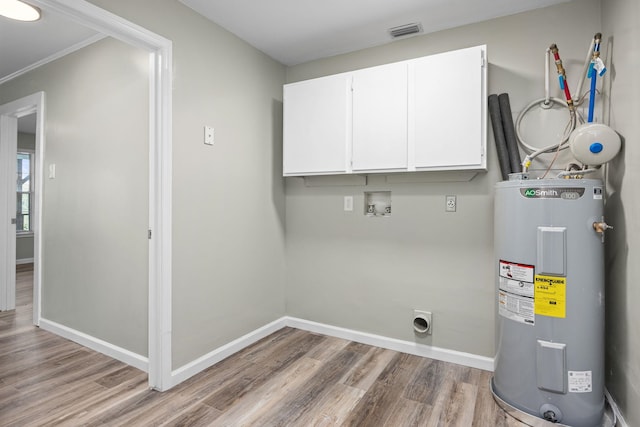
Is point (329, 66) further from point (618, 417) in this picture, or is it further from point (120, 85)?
point (618, 417)

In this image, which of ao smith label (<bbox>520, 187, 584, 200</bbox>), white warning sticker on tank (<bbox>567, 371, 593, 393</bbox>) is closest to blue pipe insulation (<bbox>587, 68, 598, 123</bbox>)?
ao smith label (<bbox>520, 187, 584, 200</bbox>)

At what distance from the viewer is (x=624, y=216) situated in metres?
1.67

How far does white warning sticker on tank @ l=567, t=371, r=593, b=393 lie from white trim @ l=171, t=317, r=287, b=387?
6.94ft

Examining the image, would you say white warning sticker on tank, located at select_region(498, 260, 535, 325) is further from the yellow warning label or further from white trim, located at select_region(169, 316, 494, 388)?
white trim, located at select_region(169, 316, 494, 388)

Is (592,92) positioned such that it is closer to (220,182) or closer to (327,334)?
(220,182)

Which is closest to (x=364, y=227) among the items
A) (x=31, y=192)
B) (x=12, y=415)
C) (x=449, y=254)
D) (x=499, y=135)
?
(x=449, y=254)

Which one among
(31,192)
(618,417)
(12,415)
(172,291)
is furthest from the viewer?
(31,192)

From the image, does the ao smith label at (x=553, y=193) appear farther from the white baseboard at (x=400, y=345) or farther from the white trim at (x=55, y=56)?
the white trim at (x=55, y=56)

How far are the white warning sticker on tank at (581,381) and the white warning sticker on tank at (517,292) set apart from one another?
0.30 meters

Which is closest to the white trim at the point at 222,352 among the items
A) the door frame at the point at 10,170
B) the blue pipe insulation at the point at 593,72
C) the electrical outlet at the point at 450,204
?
the electrical outlet at the point at 450,204

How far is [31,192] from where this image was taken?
6551 millimetres

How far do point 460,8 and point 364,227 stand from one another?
65.0 inches

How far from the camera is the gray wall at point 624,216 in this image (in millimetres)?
1525

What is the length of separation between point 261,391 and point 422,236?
153cm
